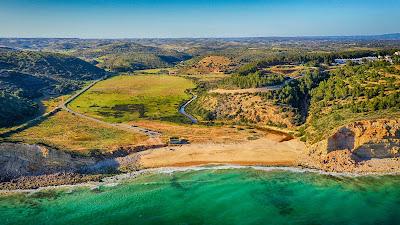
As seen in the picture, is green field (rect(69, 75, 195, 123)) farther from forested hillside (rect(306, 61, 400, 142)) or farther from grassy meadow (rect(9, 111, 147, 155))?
forested hillside (rect(306, 61, 400, 142))

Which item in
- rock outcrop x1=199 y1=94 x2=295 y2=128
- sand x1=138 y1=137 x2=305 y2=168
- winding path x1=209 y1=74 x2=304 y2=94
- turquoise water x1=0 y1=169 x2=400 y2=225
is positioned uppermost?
winding path x1=209 y1=74 x2=304 y2=94

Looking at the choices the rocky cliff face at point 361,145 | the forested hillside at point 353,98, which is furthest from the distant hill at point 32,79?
the rocky cliff face at point 361,145

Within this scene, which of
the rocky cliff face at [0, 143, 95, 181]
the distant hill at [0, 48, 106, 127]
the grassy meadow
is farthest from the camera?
the distant hill at [0, 48, 106, 127]

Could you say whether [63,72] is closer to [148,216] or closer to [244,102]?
[244,102]

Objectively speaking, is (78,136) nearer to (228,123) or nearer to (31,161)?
(31,161)

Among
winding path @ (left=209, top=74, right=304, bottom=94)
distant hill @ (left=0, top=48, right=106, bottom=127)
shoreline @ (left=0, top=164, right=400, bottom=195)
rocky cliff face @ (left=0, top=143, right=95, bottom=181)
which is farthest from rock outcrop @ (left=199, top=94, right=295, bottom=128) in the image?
distant hill @ (left=0, top=48, right=106, bottom=127)

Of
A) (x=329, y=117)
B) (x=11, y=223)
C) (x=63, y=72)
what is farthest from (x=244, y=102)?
(x=63, y=72)

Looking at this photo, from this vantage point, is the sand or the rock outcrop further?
the rock outcrop

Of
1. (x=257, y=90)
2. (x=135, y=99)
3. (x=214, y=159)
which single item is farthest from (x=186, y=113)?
(x=214, y=159)
